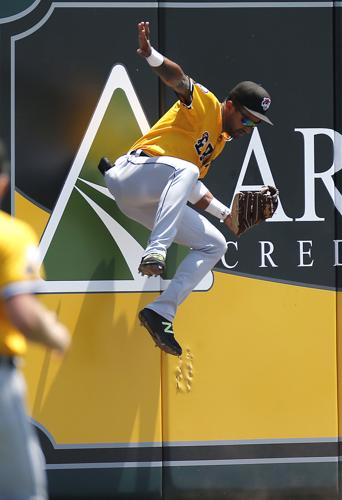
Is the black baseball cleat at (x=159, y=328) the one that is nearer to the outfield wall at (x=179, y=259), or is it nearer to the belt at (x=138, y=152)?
the outfield wall at (x=179, y=259)

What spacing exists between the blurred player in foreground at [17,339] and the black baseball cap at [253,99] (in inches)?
75.8

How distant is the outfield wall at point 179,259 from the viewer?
5.52 meters

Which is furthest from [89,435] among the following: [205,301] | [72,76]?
[72,76]

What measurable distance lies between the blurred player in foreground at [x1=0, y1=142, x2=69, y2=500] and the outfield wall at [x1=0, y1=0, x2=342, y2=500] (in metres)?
2.00

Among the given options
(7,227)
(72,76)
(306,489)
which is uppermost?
(72,76)

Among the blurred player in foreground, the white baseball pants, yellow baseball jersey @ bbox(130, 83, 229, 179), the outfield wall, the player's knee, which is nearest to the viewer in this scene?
the blurred player in foreground

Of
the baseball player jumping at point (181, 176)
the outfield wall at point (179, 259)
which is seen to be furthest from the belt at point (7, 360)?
the outfield wall at point (179, 259)

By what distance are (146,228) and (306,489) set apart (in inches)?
65.0

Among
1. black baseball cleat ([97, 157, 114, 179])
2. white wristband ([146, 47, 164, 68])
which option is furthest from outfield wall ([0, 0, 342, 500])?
white wristband ([146, 47, 164, 68])

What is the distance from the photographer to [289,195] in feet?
18.5

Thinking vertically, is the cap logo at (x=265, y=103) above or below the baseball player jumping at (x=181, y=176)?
above

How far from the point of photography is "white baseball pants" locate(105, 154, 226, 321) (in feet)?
16.2

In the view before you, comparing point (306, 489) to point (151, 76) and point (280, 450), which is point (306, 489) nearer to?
point (280, 450)

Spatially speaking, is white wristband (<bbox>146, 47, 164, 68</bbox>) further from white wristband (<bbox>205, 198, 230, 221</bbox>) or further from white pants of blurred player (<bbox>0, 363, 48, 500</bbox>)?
white pants of blurred player (<bbox>0, 363, 48, 500</bbox>)
